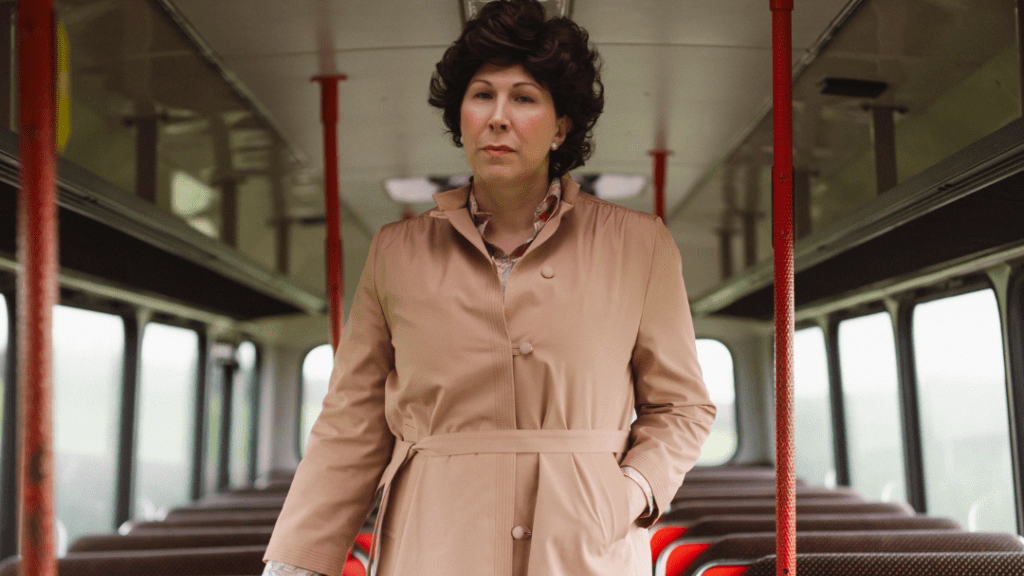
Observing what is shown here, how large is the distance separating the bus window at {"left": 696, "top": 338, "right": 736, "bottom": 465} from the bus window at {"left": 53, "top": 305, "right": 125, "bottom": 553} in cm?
564

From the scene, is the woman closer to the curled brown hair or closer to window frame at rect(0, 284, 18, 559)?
the curled brown hair

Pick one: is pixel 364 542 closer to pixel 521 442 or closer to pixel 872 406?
pixel 521 442

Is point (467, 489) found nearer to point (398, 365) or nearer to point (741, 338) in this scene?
point (398, 365)

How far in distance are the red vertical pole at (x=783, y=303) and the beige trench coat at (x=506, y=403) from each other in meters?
0.39

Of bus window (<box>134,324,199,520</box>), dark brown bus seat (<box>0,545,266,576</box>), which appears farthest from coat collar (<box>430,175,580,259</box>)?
bus window (<box>134,324,199,520</box>)

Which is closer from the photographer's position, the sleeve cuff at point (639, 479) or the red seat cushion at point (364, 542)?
the sleeve cuff at point (639, 479)

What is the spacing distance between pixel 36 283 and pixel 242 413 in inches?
301

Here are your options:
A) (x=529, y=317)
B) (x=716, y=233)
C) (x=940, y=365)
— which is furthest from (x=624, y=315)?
(x=716, y=233)

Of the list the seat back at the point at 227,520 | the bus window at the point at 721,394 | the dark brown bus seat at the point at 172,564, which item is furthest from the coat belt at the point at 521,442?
the bus window at the point at 721,394

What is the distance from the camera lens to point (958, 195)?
283 centimetres

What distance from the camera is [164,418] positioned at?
666 centimetres

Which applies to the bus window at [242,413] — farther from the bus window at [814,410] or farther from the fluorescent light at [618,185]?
the bus window at [814,410]

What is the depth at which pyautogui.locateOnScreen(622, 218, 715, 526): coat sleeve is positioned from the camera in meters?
1.46

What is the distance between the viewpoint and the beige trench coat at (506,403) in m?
1.37
